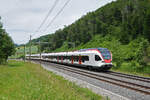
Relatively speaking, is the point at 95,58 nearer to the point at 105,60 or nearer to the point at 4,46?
the point at 105,60

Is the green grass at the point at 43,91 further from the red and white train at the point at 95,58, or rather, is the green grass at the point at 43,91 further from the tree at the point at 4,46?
the tree at the point at 4,46

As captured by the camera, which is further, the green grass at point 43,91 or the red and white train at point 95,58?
the red and white train at point 95,58

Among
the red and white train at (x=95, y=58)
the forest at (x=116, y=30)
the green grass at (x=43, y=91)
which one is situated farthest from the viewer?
the forest at (x=116, y=30)

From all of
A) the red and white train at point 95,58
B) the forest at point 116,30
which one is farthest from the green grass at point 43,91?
the forest at point 116,30

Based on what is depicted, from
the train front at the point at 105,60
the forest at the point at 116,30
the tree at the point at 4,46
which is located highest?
the forest at the point at 116,30

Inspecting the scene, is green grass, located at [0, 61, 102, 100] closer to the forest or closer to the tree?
the tree

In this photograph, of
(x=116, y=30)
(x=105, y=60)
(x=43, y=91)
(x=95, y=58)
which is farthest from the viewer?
(x=116, y=30)

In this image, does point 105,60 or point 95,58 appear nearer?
point 105,60

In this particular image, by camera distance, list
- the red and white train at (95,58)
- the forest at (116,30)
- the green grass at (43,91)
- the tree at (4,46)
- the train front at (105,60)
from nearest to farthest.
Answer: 1. the green grass at (43,91)
2. the train front at (105,60)
3. the red and white train at (95,58)
4. the tree at (4,46)
5. the forest at (116,30)

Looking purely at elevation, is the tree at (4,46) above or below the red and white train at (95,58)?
above

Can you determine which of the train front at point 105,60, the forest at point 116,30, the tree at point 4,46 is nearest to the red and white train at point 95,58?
A: the train front at point 105,60

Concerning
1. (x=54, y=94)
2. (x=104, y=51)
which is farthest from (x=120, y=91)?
(x=104, y=51)

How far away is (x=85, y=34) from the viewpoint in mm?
90188

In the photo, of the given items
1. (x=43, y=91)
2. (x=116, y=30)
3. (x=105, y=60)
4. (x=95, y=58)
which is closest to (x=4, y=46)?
(x=95, y=58)
